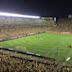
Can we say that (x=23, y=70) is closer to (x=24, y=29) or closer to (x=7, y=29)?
(x=7, y=29)

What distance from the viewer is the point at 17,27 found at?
87.5ft

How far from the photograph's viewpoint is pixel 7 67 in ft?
20.0

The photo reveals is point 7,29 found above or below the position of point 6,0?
below

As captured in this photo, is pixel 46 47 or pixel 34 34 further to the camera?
pixel 34 34

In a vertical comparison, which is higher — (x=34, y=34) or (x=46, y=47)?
(x=34, y=34)

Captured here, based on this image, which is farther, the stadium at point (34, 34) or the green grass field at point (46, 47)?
the stadium at point (34, 34)

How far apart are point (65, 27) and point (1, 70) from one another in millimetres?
29761

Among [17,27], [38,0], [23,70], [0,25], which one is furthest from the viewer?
[17,27]

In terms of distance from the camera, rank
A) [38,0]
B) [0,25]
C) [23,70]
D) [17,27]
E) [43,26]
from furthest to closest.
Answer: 1. [43,26]
2. [17,27]
3. [0,25]
4. [38,0]
5. [23,70]

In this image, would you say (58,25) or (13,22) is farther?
(58,25)

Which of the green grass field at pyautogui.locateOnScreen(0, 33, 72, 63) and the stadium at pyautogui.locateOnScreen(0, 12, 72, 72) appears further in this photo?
the stadium at pyautogui.locateOnScreen(0, 12, 72, 72)

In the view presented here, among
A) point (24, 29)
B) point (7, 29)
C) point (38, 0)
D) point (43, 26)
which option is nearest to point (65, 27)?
point (43, 26)

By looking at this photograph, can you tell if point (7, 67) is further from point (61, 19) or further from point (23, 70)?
point (61, 19)

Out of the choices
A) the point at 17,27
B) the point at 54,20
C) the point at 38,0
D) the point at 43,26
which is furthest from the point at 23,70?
Answer: the point at 54,20
